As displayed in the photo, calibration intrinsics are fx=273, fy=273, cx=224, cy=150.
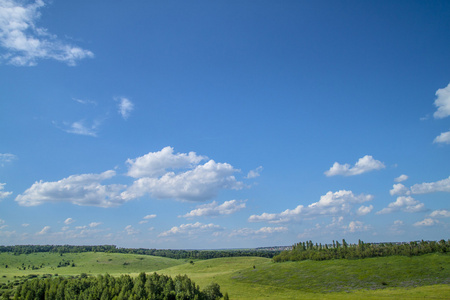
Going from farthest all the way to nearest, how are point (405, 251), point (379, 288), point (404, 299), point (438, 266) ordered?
point (405, 251) → point (438, 266) → point (379, 288) → point (404, 299)

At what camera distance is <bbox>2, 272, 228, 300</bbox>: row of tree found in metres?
109

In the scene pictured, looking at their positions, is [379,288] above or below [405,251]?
below

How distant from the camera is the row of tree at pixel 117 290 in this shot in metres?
109

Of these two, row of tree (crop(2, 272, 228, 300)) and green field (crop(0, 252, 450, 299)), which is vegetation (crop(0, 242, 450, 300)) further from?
row of tree (crop(2, 272, 228, 300))

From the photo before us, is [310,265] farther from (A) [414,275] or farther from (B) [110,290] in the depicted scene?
(B) [110,290]

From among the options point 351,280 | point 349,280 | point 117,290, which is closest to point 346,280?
point 349,280

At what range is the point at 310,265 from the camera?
19600 centimetres

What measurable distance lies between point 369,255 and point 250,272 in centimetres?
8614

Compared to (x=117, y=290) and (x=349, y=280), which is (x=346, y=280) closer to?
(x=349, y=280)

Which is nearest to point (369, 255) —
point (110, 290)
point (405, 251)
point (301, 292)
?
point (405, 251)

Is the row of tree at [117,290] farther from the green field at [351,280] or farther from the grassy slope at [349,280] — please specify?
the grassy slope at [349,280]

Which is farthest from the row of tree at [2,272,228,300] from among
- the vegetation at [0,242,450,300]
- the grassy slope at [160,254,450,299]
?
the grassy slope at [160,254,450,299]

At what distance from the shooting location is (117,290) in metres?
113

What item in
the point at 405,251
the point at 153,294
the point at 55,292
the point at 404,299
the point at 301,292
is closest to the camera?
the point at 404,299
